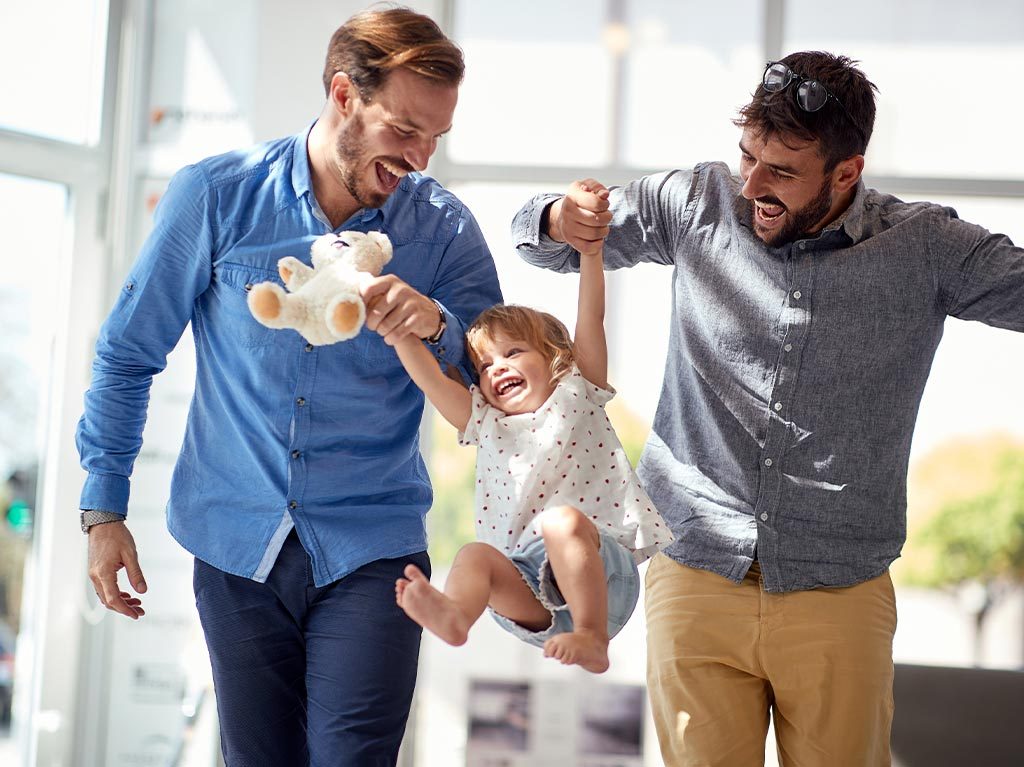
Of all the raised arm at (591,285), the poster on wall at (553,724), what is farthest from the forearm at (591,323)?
the poster on wall at (553,724)

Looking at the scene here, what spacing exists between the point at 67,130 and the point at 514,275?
1741 millimetres

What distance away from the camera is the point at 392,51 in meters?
1.82

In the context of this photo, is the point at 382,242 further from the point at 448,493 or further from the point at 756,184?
the point at 448,493

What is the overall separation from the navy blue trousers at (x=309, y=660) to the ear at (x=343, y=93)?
2.40ft

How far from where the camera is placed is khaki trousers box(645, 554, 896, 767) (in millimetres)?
2135

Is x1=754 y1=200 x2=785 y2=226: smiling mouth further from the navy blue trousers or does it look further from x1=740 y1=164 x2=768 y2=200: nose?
the navy blue trousers

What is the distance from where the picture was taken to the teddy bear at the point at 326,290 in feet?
5.57

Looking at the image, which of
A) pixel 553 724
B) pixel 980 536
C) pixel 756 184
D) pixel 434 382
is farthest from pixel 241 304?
pixel 980 536

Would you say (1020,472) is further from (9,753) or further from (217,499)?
(9,753)

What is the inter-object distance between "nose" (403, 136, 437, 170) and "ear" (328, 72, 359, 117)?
13cm

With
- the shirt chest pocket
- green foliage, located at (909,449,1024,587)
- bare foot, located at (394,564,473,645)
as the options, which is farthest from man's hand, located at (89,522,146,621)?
green foliage, located at (909,449,1024,587)

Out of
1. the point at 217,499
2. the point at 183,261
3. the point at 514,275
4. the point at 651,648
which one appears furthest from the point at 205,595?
the point at 514,275

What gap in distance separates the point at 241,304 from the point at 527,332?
510mm

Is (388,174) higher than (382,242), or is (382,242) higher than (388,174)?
(388,174)
